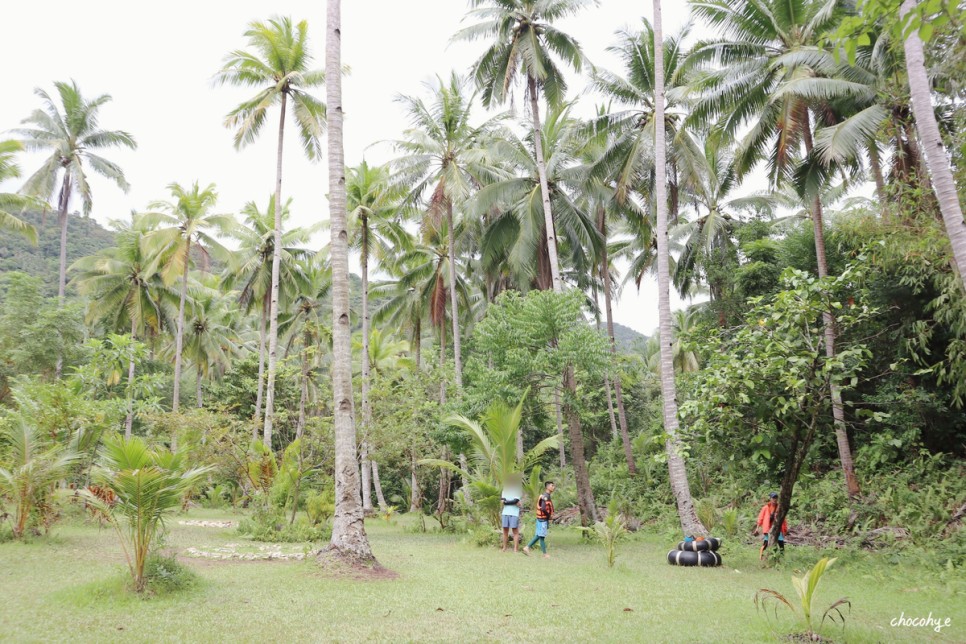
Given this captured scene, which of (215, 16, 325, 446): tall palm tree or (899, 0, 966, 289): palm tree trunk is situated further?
(215, 16, 325, 446): tall palm tree

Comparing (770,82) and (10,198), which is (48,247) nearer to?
(10,198)

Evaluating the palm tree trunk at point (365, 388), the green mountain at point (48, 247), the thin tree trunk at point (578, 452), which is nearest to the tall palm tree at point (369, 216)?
the palm tree trunk at point (365, 388)

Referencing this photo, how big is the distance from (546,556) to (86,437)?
9640mm

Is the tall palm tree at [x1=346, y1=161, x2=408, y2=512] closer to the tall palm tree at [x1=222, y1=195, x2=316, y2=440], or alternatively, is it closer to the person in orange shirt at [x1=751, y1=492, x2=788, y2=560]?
the tall palm tree at [x1=222, y1=195, x2=316, y2=440]

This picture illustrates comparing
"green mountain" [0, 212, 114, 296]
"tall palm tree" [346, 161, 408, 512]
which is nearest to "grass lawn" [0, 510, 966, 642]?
"tall palm tree" [346, 161, 408, 512]

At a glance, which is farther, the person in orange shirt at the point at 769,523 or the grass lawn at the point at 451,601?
the person in orange shirt at the point at 769,523

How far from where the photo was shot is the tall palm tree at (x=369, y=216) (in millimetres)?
22969

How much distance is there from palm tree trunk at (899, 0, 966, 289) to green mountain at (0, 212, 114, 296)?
38035 mm

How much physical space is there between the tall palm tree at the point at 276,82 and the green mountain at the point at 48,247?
19.4 m

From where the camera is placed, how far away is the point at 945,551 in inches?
396

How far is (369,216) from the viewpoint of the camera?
24.1 m

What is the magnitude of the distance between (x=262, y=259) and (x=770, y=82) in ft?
70.8

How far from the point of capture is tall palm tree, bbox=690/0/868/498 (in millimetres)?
13891

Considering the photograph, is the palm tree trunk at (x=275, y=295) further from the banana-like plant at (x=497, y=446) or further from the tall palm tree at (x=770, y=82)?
the tall palm tree at (x=770, y=82)
